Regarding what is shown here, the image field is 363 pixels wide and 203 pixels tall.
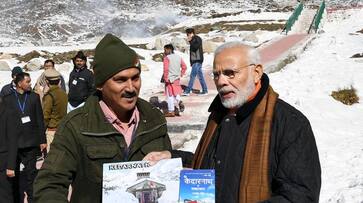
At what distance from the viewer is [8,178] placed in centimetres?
669

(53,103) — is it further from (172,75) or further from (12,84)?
(172,75)

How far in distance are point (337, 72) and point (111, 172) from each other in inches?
617

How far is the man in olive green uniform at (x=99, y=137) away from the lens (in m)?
2.58

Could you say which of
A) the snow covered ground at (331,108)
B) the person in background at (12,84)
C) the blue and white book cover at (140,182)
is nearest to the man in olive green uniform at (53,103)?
the person in background at (12,84)

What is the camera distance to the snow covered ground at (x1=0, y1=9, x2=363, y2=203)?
24.0 ft

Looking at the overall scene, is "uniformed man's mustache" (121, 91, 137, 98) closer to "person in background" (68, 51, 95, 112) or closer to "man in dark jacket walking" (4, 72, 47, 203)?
"man in dark jacket walking" (4, 72, 47, 203)

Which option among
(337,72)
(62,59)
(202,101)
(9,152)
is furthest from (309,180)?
(62,59)

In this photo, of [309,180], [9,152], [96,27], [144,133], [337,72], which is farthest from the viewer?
[96,27]

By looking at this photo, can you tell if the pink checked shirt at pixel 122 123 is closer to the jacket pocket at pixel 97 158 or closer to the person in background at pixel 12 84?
the jacket pocket at pixel 97 158

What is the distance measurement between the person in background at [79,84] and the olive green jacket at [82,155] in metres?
6.27

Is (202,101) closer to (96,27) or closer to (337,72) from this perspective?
(337,72)

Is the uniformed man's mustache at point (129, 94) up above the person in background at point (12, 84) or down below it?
above

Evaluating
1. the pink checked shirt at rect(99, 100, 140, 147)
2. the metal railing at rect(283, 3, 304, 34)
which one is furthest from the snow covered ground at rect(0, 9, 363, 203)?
the metal railing at rect(283, 3, 304, 34)

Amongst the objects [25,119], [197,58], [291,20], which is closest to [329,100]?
[197,58]
